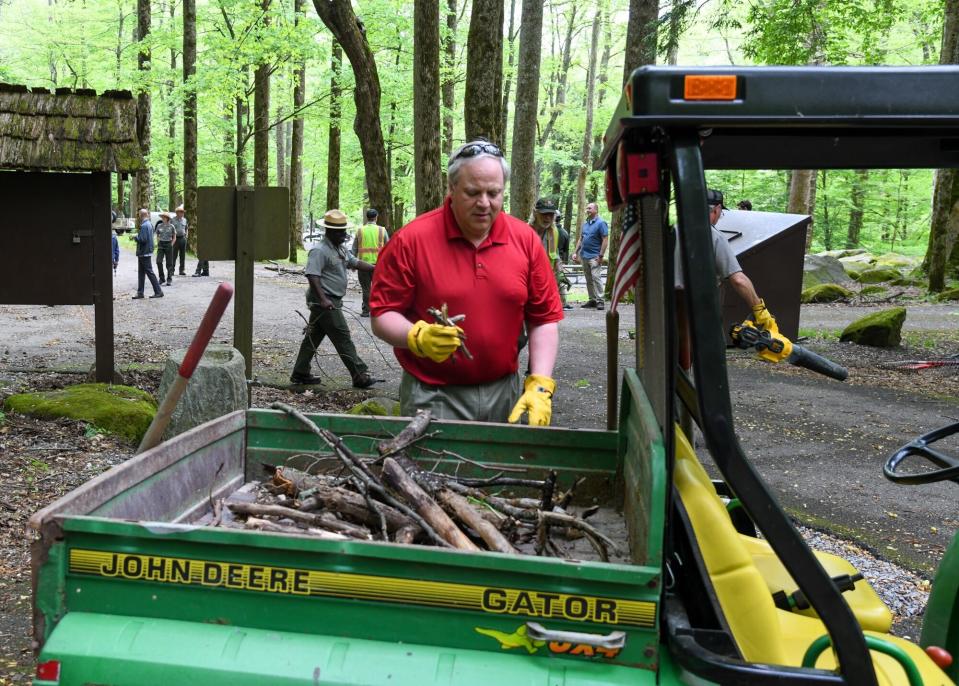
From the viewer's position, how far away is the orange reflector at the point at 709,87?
6.17 feet

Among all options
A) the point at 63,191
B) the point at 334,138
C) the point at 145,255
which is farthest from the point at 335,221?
the point at 334,138

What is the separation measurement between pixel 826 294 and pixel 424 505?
17527 millimetres

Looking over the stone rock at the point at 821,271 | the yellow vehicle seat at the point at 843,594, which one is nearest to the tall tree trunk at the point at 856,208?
the stone rock at the point at 821,271

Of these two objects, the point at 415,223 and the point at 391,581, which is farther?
the point at 415,223

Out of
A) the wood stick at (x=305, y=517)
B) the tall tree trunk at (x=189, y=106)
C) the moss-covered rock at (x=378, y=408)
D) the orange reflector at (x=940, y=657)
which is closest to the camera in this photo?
the orange reflector at (x=940, y=657)

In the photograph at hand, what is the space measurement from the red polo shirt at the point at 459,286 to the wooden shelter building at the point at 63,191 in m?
5.38

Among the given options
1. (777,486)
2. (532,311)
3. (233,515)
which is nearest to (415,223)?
(532,311)

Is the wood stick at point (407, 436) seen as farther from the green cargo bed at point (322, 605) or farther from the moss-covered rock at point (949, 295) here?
the moss-covered rock at point (949, 295)

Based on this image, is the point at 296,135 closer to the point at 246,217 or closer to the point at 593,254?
the point at 593,254

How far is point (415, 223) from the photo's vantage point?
3.94 metres

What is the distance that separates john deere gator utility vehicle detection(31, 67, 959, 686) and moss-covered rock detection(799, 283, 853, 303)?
56.8 feet

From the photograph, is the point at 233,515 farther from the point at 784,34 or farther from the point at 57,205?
the point at 784,34

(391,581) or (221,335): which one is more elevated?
(391,581)

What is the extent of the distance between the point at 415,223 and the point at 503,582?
216cm
